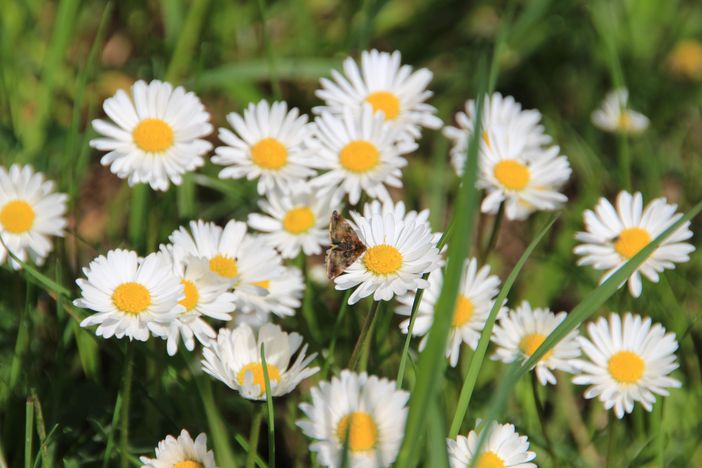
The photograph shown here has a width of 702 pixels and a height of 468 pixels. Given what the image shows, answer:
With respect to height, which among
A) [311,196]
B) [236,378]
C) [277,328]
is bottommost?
[236,378]

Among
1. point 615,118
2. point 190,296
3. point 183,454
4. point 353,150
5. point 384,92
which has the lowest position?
point 183,454

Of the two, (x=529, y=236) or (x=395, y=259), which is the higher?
(x=529, y=236)

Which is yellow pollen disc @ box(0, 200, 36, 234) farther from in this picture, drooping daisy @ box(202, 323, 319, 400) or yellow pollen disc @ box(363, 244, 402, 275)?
yellow pollen disc @ box(363, 244, 402, 275)

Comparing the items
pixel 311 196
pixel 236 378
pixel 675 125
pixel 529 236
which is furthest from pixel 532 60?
pixel 236 378

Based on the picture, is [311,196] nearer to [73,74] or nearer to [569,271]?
[569,271]

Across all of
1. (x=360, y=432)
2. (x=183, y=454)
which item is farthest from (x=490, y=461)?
(x=183, y=454)

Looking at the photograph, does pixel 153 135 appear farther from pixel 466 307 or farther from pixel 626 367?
pixel 626 367

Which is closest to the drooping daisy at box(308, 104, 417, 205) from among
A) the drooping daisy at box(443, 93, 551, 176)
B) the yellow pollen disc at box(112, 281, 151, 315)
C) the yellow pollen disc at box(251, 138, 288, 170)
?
the yellow pollen disc at box(251, 138, 288, 170)
